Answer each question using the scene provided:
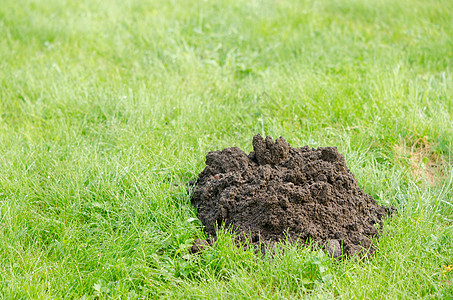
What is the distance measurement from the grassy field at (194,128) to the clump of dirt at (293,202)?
0.15 m

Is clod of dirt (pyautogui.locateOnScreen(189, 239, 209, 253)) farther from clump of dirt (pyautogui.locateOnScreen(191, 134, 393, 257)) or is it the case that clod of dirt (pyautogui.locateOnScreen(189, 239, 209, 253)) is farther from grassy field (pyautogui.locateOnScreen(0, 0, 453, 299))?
clump of dirt (pyautogui.locateOnScreen(191, 134, 393, 257))

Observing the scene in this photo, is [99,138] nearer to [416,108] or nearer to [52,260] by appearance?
[52,260]

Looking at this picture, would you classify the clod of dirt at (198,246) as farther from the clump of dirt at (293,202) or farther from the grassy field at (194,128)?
the clump of dirt at (293,202)

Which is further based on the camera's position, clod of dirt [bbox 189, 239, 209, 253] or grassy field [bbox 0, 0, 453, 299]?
clod of dirt [bbox 189, 239, 209, 253]

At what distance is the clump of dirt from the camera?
3.16m

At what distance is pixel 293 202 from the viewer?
10.6 ft

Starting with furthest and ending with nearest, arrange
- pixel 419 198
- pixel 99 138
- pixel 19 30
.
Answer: pixel 19 30 < pixel 99 138 < pixel 419 198

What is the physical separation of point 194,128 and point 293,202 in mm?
1761

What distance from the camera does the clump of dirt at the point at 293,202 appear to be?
3.16 m

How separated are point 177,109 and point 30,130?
158cm

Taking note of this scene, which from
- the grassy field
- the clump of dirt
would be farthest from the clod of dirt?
the clump of dirt

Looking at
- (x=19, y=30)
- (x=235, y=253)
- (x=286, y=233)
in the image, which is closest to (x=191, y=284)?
(x=235, y=253)

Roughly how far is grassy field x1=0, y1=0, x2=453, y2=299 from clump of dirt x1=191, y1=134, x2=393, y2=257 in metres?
0.15

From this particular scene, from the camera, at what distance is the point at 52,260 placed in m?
3.17
